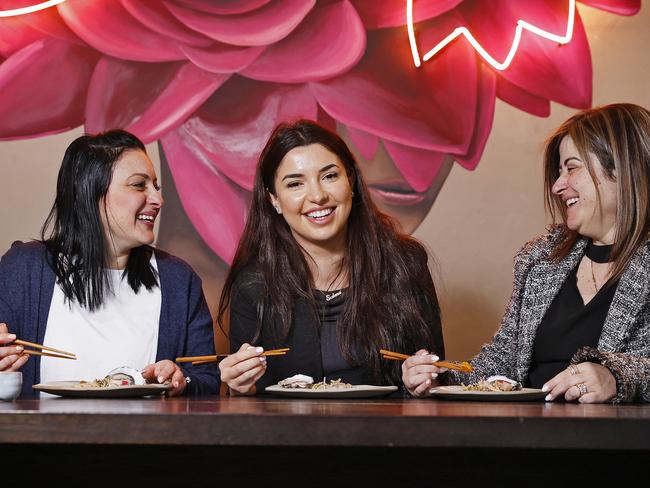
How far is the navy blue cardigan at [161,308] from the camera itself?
222 cm

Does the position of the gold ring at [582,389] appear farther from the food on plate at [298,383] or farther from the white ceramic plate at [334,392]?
the food on plate at [298,383]

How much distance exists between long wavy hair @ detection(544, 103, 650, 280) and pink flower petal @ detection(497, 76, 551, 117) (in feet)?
2.98

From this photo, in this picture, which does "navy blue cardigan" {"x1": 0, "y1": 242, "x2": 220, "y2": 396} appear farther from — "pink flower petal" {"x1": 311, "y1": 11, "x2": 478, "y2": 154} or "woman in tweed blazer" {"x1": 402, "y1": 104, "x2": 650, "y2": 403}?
"pink flower petal" {"x1": 311, "y1": 11, "x2": 478, "y2": 154}

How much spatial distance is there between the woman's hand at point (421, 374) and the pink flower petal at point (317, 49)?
1390 mm

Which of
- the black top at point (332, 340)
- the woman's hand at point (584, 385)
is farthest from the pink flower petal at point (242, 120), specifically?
the woman's hand at point (584, 385)

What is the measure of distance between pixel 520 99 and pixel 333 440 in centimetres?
216

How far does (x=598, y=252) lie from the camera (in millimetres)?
2145

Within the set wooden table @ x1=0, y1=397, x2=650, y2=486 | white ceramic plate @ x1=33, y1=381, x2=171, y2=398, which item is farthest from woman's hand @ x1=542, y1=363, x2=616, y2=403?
white ceramic plate @ x1=33, y1=381, x2=171, y2=398

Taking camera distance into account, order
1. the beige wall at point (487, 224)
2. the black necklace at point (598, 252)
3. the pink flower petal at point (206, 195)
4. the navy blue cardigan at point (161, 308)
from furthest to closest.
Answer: the beige wall at point (487, 224) < the pink flower petal at point (206, 195) < the navy blue cardigan at point (161, 308) < the black necklace at point (598, 252)

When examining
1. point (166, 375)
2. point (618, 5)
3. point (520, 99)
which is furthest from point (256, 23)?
point (166, 375)

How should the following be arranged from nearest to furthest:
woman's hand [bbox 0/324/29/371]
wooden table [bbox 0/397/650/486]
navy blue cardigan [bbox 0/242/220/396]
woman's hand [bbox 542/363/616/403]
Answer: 1. wooden table [bbox 0/397/650/486]
2. woman's hand [bbox 542/363/616/403]
3. woman's hand [bbox 0/324/29/371]
4. navy blue cardigan [bbox 0/242/220/396]

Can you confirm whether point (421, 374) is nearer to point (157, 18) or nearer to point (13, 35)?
point (157, 18)

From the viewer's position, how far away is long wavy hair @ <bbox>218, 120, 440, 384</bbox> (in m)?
2.25

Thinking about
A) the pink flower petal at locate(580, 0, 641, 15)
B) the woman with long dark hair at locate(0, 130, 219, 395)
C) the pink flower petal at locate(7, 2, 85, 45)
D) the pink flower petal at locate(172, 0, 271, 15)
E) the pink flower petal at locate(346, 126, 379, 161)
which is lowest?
the woman with long dark hair at locate(0, 130, 219, 395)
